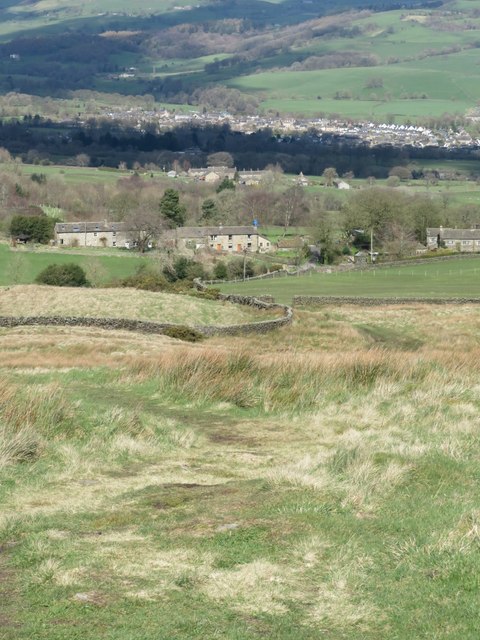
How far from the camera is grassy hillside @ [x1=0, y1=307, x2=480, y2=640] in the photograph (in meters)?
8.88

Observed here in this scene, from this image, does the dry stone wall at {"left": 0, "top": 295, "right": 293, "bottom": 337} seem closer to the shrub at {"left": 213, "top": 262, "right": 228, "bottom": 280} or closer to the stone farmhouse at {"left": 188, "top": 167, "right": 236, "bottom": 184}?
the shrub at {"left": 213, "top": 262, "right": 228, "bottom": 280}

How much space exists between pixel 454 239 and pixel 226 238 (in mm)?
23067

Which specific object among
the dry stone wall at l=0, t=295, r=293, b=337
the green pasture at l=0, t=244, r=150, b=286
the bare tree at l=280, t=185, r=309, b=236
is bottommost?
the bare tree at l=280, t=185, r=309, b=236

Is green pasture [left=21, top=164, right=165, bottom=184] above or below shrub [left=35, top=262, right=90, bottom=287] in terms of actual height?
below

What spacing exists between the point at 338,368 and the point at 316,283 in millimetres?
57380

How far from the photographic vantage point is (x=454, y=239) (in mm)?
109188

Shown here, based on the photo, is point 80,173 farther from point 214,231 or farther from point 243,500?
point 243,500

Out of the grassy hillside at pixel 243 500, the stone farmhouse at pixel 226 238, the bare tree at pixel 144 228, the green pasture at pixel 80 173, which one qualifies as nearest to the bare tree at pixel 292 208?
the stone farmhouse at pixel 226 238

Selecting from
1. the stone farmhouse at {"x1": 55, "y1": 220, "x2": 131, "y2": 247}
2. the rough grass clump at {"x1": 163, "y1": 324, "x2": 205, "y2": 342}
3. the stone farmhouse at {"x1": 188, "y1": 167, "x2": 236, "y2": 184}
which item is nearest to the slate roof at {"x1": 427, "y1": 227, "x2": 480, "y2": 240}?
the stone farmhouse at {"x1": 55, "y1": 220, "x2": 131, "y2": 247}

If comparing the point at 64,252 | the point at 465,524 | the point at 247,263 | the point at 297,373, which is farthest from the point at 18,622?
the point at 64,252

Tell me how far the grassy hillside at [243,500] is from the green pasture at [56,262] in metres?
59.3

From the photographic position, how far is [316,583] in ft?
31.2

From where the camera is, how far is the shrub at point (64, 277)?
73.4 m

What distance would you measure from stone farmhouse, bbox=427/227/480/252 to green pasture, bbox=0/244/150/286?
95.1ft
